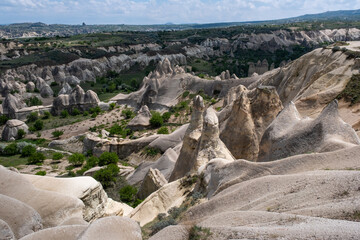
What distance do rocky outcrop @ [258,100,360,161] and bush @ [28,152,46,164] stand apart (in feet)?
75.1

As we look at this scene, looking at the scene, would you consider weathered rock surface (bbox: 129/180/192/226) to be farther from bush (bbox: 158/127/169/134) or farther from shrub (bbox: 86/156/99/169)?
bush (bbox: 158/127/169/134)

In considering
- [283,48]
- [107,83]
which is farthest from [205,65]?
[283,48]

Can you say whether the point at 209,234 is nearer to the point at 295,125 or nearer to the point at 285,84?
the point at 295,125

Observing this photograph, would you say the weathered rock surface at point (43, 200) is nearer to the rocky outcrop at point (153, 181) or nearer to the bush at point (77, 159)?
the rocky outcrop at point (153, 181)

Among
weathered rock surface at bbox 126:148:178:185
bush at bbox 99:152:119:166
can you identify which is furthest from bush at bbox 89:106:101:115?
weathered rock surface at bbox 126:148:178:185

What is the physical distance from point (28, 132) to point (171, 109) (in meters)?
18.2

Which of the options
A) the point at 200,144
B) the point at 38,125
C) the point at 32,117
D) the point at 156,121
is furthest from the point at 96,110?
the point at 200,144

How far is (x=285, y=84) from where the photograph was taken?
26.4m

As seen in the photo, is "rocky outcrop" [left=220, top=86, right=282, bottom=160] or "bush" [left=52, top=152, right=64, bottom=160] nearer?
"rocky outcrop" [left=220, top=86, right=282, bottom=160]

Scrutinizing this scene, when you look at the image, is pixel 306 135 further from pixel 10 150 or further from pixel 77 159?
pixel 10 150

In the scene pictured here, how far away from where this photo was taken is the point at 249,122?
53.3 ft

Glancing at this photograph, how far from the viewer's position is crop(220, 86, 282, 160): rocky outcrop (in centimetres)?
→ 1611

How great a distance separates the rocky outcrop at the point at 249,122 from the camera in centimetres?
1611

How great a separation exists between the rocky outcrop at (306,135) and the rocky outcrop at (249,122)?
227 centimetres
